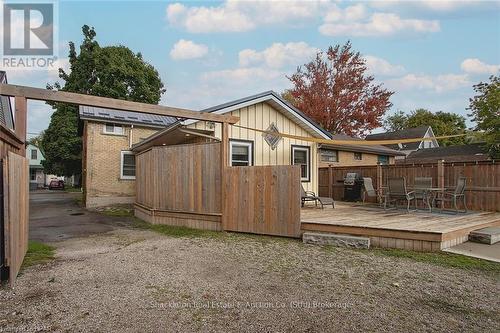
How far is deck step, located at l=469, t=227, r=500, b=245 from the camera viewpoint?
591 cm

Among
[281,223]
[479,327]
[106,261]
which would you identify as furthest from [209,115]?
[479,327]

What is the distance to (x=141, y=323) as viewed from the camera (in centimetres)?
284

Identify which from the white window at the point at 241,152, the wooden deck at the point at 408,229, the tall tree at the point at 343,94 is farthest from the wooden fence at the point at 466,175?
the tall tree at the point at 343,94

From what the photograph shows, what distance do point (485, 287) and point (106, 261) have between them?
202 inches

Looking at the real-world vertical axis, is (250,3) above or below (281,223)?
above

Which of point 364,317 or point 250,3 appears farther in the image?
point 250,3

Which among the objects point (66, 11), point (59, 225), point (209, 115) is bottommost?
point (59, 225)

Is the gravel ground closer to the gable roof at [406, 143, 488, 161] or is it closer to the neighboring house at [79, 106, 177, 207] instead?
the neighboring house at [79, 106, 177, 207]

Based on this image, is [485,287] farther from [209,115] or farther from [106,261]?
[209,115]

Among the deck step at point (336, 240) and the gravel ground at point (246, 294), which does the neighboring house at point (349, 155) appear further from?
the gravel ground at point (246, 294)

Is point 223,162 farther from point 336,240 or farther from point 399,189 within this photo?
point 399,189

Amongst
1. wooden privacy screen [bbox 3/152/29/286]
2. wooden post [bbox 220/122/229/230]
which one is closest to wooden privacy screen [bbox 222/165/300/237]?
wooden post [bbox 220/122/229/230]

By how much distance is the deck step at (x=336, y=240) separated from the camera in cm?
589

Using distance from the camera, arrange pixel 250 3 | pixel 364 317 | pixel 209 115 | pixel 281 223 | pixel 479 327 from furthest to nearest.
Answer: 1. pixel 250 3
2. pixel 209 115
3. pixel 281 223
4. pixel 364 317
5. pixel 479 327
